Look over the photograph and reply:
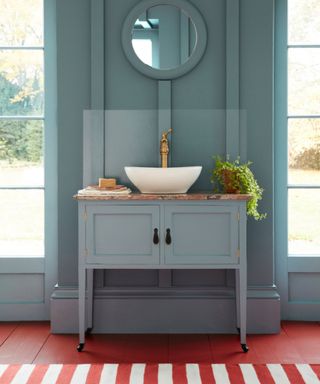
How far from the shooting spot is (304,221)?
3742mm

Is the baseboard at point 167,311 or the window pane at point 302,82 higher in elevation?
the window pane at point 302,82

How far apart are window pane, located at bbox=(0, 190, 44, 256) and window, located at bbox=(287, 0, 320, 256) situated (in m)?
1.57

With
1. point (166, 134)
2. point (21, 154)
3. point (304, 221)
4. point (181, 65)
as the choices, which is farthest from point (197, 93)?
point (21, 154)

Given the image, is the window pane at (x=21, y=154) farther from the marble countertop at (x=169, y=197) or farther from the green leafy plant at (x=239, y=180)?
the green leafy plant at (x=239, y=180)

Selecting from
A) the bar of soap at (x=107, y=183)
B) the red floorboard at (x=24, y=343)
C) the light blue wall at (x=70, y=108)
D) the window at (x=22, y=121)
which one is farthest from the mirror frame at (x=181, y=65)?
the red floorboard at (x=24, y=343)

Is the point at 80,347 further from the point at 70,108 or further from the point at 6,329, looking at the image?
the point at 70,108

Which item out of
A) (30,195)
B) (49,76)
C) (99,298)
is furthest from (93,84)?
(99,298)

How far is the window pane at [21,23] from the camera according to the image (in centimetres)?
370

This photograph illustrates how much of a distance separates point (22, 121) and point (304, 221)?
1.87 m

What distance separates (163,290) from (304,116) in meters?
1.39

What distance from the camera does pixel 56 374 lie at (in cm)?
281

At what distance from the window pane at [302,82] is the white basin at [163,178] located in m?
0.92

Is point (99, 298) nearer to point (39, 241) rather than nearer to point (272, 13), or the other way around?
point (39, 241)

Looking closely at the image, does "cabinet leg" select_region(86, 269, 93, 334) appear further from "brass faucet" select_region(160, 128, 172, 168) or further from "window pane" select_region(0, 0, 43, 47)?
"window pane" select_region(0, 0, 43, 47)
